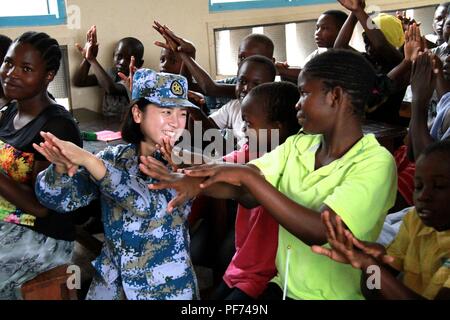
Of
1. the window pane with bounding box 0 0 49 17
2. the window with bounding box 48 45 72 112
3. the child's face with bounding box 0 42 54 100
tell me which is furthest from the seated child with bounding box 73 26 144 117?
the child's face with bounding box 0 42 54 100

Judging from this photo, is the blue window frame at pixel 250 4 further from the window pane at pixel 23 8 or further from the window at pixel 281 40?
the window pane at pixel 23 8

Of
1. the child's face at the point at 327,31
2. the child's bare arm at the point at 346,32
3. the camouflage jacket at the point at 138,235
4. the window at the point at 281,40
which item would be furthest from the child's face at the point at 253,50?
the camouflage jacket at the point at 138,235

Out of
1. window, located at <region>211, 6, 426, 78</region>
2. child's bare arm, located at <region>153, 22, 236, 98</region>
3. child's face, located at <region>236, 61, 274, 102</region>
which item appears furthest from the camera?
window, located at <region>211, 6, 426, 78</region>

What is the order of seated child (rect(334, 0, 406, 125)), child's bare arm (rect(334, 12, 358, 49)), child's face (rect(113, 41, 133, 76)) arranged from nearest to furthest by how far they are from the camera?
seated child (rect(334, 0, 406, 125)) → child's bare arm (rect(334, 12, 358, 49)) → child's face (rect(113, 41, 133, 76))

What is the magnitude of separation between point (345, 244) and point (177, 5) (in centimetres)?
386

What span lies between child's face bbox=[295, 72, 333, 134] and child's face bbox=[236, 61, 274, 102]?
108 centimetres

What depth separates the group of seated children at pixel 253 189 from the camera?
1.36 meters

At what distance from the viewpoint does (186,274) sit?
5.23 ft

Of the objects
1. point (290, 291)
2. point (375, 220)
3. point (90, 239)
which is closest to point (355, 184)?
point (375, 220)

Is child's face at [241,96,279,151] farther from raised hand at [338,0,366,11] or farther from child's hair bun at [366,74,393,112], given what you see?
raised hand at [338,0,366,11]

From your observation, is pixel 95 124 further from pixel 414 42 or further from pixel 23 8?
pixel 414 42

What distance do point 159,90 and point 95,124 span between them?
209cm

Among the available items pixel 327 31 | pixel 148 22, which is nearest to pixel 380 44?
pixel 327 31

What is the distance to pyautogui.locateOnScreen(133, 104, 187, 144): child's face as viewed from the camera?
1640mm
